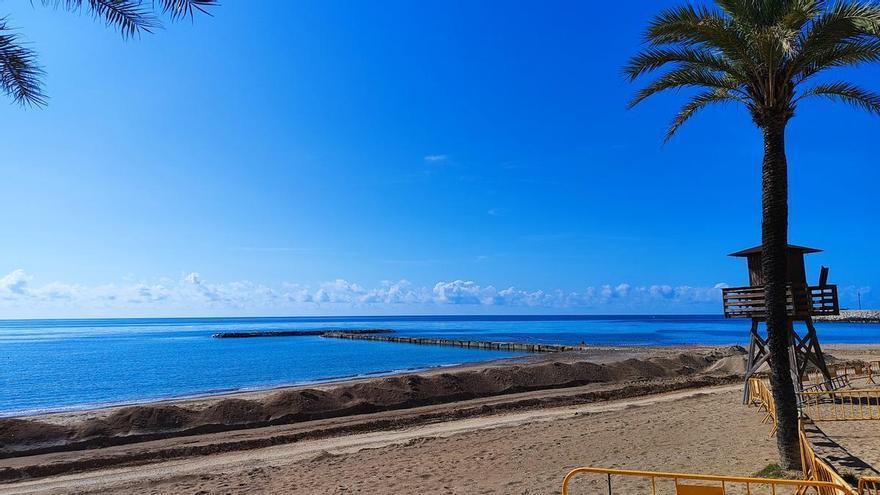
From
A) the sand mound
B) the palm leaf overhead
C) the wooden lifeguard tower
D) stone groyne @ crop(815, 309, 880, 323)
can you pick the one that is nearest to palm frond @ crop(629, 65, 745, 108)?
the palm leaf overhead

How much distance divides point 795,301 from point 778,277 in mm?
9249

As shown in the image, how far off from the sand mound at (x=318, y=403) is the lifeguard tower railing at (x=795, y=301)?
12.4 m

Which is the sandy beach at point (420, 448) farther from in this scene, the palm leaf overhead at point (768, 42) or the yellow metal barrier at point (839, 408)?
the palm leaf overhead at point (768, 42)

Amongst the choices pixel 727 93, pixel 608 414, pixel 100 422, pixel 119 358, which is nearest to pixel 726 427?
pixel 608 414

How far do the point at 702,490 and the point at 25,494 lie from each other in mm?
15114

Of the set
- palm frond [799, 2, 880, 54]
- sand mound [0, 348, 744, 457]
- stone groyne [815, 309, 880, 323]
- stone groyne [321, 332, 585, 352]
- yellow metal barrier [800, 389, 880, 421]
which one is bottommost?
stone groyne [321, 332, 585, 352]

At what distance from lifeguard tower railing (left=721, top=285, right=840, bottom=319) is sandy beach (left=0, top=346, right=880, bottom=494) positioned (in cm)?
345

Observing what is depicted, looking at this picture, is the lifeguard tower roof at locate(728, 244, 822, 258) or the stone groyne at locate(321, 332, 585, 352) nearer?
the lifeguard tower roof at locate(728, 244, 822, 258)

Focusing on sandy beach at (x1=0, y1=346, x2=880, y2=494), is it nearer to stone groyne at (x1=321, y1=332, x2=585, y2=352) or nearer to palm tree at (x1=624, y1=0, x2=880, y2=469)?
palm tree at (x1=624, y1=0, x2=880, y2=469)

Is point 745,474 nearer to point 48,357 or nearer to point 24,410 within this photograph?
point 24,410

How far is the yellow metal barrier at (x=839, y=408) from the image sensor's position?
46.4 feet

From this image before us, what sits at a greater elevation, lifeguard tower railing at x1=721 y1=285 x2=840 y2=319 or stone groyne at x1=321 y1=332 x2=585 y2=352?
lifeguard tower railing at x1=721 y1=285 x2=840 y2=319

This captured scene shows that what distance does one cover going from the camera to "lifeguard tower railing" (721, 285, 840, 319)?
1697 centimetres

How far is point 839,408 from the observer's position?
1670 centimetres
